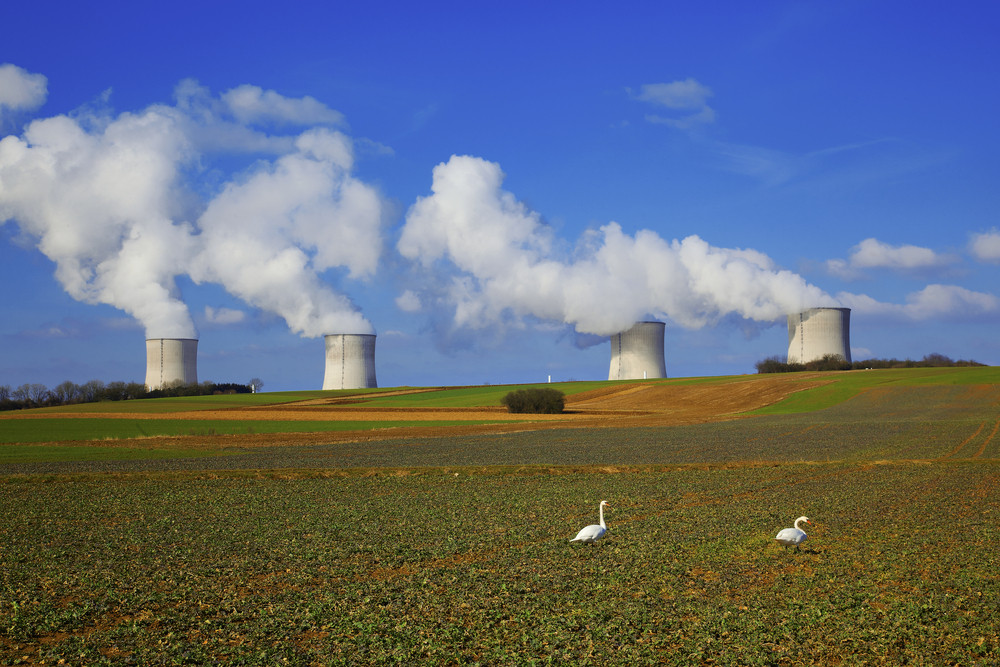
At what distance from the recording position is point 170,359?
6988cm

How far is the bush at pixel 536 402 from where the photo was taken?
65.3m

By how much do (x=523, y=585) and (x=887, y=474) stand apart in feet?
48.9

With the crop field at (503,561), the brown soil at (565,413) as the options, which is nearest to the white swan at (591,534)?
the crop field at (503,561)

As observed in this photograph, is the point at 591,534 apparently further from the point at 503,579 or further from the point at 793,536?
the point at 793,536

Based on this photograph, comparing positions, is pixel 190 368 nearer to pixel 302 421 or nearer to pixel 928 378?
pixel 302 421

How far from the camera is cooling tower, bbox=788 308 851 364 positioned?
68500 millimetres

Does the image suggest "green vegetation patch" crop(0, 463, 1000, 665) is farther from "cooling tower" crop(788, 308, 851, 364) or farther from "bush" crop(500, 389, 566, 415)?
"cooling tower" crop(788, 308, 851, 364)

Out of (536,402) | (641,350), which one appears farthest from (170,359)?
(641,350)

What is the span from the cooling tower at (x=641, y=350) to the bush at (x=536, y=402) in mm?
9433

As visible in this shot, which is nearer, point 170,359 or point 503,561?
point 503,561

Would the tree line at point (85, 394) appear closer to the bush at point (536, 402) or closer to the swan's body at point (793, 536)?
the bush at point (536, 402)

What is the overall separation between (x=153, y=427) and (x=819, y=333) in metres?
50.7

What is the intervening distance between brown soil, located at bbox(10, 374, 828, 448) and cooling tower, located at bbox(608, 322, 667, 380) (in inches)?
54.1

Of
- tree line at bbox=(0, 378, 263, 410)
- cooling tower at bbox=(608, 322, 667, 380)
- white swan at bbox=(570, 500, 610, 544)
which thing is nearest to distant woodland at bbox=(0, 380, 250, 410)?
tree line at bbox=(0, 378, 263, 410)
